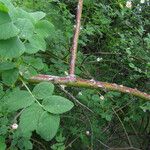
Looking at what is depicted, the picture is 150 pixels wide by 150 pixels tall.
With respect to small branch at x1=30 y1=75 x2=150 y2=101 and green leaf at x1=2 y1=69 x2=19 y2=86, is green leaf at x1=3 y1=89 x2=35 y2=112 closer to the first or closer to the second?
green leaf at x1=2 y1=69 x2=19 y2=86

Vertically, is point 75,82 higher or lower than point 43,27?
lower

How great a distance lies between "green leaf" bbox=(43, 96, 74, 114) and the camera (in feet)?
2.88

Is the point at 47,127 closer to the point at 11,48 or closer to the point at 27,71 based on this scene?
the point at 11,48

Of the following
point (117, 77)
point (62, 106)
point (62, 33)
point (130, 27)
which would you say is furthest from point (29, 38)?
point (130, 27)

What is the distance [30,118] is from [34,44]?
24 centimetres

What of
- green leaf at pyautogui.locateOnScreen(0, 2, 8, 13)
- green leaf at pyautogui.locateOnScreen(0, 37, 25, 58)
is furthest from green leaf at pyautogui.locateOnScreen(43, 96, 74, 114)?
green leaf at pyautogui.locateOnScreen(0, 2, 8, 13)

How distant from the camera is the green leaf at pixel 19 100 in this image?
0.90m

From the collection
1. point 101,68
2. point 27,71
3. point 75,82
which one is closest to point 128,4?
point 101,68

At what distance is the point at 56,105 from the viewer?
2.94ft

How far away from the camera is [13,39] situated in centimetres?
88

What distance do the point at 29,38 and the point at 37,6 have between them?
120 cm

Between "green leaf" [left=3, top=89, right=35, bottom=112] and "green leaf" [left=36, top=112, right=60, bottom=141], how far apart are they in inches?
2.7

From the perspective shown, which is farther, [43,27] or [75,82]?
[75,82]

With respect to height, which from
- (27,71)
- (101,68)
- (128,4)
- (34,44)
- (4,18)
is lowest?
(101,68)
